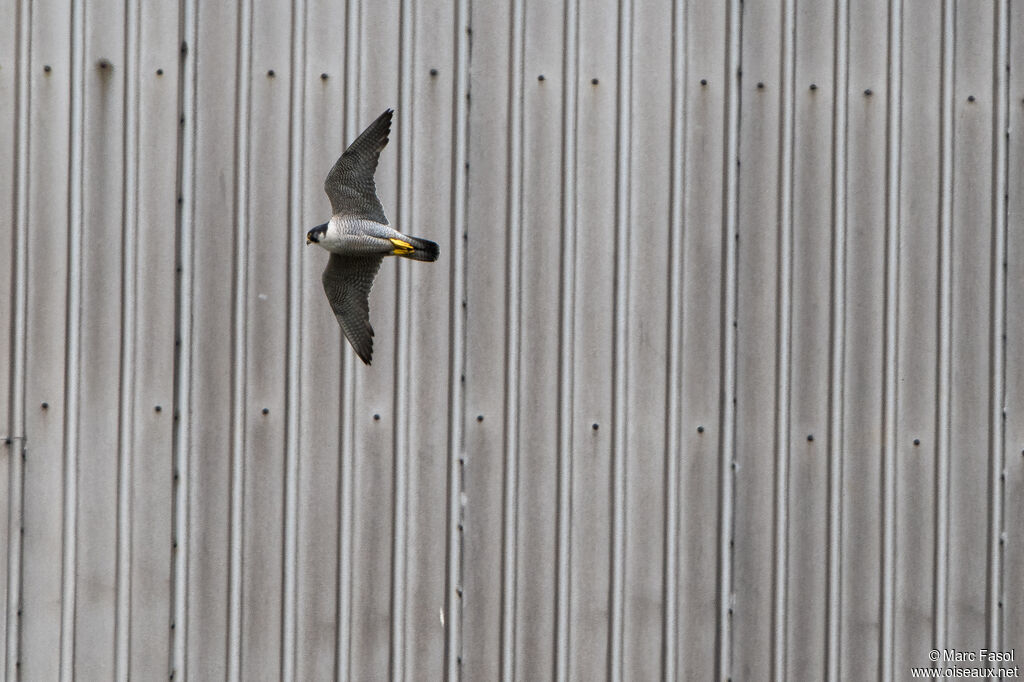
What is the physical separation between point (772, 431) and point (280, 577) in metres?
1.94

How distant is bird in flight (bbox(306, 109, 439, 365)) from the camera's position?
161 inches

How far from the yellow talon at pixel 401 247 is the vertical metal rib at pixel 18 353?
1.45 meters

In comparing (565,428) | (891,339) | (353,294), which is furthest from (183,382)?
(891,339)

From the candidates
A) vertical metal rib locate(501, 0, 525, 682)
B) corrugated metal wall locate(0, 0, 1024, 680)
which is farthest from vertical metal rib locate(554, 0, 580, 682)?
vertical metal rib locate(501, 0, 525, 682)

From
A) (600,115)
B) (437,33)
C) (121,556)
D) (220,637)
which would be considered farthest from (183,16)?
(220,637)

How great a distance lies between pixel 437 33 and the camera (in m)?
4.54

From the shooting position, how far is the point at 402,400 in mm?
4527

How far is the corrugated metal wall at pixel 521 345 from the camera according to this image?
14.7ft

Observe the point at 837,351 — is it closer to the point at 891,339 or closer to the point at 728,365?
the point at 891,339

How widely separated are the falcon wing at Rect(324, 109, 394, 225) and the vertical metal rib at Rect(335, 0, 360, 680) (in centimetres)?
35

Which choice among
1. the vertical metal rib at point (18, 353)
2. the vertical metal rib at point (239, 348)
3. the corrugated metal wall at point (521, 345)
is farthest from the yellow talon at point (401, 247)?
the vertical metal rib at point (18, 353)

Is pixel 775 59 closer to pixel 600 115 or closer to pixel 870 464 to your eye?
pixel 600 115

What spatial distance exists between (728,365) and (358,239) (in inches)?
59.4

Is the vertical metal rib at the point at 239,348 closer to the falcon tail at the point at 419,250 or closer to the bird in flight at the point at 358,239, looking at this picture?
the bird in flight at the point at 358,239
